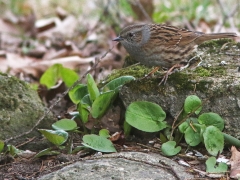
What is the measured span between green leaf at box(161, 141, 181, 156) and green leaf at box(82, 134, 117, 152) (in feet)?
1.38

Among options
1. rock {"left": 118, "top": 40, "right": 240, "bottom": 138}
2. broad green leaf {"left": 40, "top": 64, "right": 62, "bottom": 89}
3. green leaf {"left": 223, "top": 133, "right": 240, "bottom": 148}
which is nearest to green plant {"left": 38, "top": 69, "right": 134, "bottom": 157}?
rock {"left": 118, "top": 40, "right": 240, "bottom": 138}

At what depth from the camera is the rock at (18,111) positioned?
4672 mm

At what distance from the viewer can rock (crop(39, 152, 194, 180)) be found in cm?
364

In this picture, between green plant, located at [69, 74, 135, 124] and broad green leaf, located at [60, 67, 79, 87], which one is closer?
green plant, located at [69, 74, 135, 124]

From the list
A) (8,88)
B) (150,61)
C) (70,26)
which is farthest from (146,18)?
(8,88)

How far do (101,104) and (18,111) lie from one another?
2.71 ft

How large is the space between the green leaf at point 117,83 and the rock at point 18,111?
625mm

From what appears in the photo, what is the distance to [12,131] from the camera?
4.67m

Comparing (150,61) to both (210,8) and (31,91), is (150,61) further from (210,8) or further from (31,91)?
(210,8)

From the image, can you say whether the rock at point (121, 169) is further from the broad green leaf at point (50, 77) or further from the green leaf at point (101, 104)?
the broad green leaf at point (50, 77)

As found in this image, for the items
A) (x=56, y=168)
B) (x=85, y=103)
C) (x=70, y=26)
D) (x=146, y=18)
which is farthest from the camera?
(x=70, y=26)

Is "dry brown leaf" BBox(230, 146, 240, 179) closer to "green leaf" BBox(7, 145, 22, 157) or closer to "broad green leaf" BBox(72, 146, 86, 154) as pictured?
"broad green leaf" BBox(72, 146, 86, 154)

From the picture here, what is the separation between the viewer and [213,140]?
13.5 feet

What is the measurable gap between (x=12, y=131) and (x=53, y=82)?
5.47 feet
